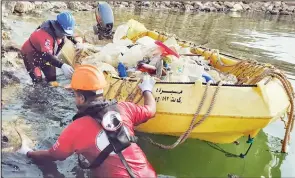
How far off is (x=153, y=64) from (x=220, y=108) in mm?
1621

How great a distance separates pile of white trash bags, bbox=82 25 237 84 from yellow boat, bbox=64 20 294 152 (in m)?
0.46

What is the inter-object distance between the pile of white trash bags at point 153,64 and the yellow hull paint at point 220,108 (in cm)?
48

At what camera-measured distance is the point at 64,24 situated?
6.82 meters

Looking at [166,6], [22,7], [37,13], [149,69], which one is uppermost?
[149,69]

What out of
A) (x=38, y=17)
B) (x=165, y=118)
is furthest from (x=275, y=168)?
(x=38, y=17)

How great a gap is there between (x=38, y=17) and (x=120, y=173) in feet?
48.2

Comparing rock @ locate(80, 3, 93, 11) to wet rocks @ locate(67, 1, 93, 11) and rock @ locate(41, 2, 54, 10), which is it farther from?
rock @ locate(41, 2, 54, 10)

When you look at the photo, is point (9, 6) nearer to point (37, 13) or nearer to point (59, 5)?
point (37, 13)

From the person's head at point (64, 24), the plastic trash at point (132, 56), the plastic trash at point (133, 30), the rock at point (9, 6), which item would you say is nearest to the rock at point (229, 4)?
the rock at point (9, 6)

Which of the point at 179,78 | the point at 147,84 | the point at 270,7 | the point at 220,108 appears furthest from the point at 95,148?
the point at 270,7

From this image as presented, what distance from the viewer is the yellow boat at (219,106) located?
4871mm

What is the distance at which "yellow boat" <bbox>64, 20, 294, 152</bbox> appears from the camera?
16.0ft

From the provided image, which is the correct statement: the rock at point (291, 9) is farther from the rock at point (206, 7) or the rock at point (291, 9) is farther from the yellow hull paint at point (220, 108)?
the yellow hull paint at point (220, 108)

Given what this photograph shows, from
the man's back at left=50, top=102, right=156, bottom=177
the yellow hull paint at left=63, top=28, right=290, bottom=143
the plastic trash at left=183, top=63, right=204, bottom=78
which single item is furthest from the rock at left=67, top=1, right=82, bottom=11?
the man's back at left=50, top=102, right=156, bottom=177
